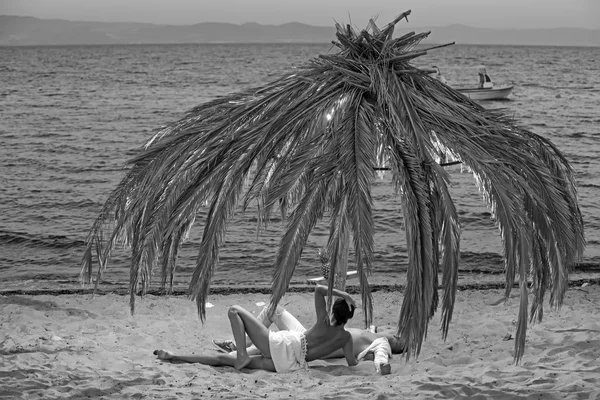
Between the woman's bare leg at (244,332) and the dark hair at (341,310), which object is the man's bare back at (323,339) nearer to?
the dark hair at (341,310)

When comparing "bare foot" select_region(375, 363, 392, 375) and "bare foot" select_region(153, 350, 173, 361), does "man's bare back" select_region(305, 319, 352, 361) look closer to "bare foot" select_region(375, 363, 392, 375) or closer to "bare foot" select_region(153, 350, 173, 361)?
"bare foot" select_region(375, 363, 392, 375)

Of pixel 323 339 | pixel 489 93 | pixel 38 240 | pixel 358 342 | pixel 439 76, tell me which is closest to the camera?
pixel 323 339

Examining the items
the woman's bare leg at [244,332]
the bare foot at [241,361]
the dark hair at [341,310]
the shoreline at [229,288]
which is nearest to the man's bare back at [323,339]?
the dark hair at [341,310]

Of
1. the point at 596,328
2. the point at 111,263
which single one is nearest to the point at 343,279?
the point at 596,328

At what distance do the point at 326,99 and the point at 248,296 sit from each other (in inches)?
208

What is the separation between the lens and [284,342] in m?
7.16

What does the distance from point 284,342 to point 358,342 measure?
0.92 m

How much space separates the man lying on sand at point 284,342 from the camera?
7.14 meters

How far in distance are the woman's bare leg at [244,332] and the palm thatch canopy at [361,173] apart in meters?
1.47

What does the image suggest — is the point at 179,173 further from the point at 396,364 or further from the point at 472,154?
the point at 396,364

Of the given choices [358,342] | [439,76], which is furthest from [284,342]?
[439,76]

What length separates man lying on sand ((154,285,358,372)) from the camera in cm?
714

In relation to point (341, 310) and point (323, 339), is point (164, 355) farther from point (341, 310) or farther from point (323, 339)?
point (341, 310)

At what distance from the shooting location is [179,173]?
17.7ft
